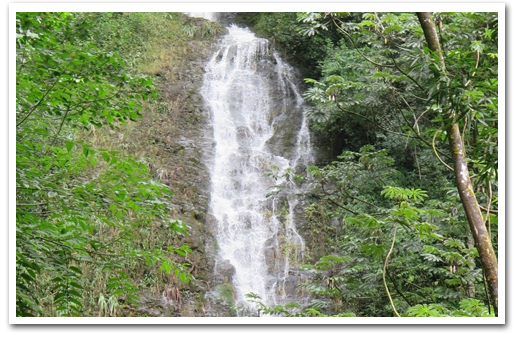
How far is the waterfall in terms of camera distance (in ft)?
22.7

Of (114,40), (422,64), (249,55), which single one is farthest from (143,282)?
(249,55)

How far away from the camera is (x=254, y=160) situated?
8789 millimetres

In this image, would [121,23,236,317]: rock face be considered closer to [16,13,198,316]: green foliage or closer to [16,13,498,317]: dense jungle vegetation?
[16,13,498,317]: dense jungle vegetation

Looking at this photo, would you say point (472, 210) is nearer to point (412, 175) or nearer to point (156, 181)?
point (156, 181)

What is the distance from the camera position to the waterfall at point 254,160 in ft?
22.7

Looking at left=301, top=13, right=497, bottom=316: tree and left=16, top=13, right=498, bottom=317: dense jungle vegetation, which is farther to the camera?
left=16, top=13, right=498, bottom=317: dense jungle vegetation

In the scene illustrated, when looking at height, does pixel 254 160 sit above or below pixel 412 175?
above

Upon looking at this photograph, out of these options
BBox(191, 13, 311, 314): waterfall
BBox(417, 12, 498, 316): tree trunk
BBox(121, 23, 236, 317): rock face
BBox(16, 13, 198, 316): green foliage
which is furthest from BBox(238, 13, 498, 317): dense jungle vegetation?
BBox(121, 23, 236, 317): rock face

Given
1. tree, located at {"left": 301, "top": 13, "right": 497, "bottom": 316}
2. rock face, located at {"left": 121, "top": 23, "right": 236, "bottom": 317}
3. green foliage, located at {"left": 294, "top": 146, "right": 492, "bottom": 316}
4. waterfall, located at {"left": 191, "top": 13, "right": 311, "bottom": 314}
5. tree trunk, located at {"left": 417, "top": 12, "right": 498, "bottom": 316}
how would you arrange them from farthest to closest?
waterfall, located at {"left": 191, "top": 13, "right": 311, "bottom": 314}, rock face, located at {"left": 121, "top": 23, "right": 236, "bottom": 317}, green foliage, located at {"left": 294, "top": 146, "right": 492, "bottom": 316}, tree, located at {"left": 301, "top": 13, "right": 497, "bottom": 316}, tree trunk, located at {"left": 417, "top": 12, "right": 498, "bottom": 316}

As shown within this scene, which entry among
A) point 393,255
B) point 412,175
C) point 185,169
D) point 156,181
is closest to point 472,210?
point 156,181

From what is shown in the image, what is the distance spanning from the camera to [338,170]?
14.7ft

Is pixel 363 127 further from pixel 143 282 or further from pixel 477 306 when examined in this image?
pixel 477 306

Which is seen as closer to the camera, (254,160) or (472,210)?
(472,210)

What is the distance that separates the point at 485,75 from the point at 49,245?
2717 mm
